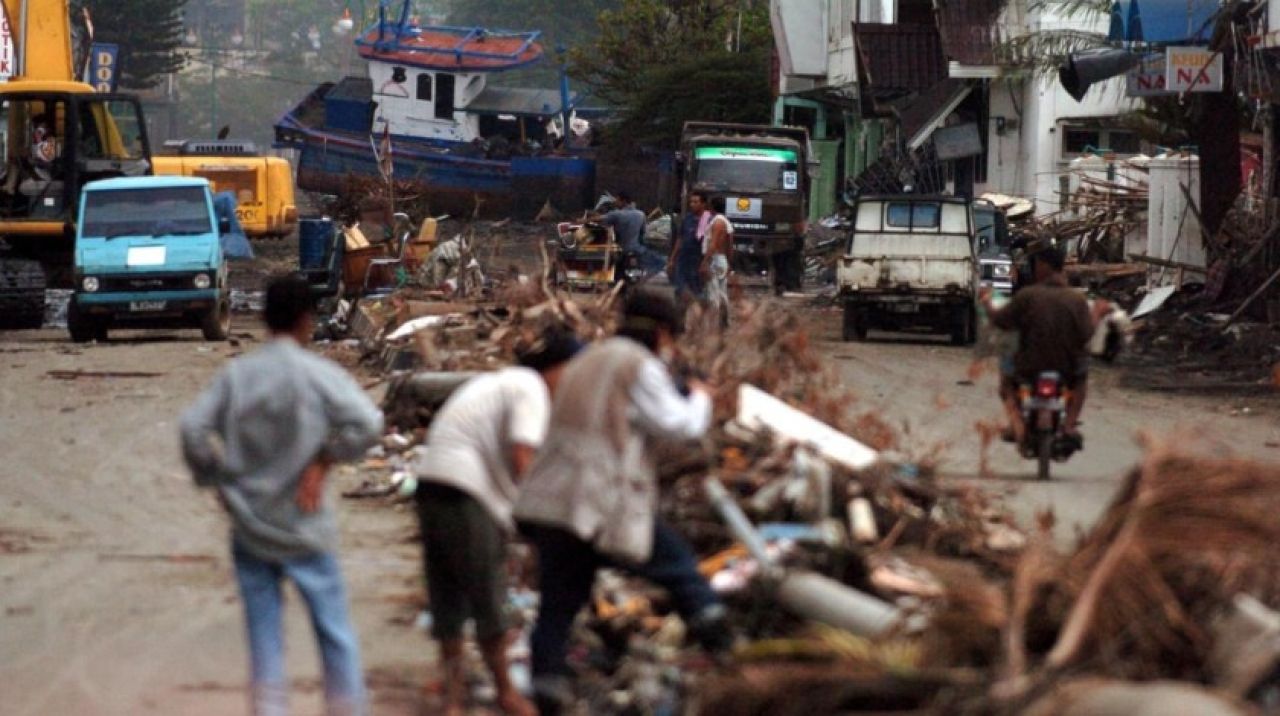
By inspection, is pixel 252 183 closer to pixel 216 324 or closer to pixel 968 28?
pixel 216 324

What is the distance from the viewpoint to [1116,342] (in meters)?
14.3

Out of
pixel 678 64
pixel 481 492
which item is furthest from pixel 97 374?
pixel 678 64

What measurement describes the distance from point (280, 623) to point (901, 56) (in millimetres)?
40934

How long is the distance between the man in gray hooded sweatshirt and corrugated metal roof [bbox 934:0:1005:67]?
117 feet

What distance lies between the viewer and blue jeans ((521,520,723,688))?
7.46 metres

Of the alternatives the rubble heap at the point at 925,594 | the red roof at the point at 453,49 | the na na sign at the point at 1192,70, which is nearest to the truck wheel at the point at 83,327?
the na na sign at the point at 1192,70

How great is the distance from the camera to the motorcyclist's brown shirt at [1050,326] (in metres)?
14.0

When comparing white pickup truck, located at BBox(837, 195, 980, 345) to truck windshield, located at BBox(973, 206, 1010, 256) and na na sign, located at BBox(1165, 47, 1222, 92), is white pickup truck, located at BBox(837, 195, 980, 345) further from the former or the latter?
truck windshield, located at BBox(973, 206, 1010, 256)

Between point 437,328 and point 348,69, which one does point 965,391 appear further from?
point 348,69

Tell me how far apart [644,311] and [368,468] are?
7.58 metres

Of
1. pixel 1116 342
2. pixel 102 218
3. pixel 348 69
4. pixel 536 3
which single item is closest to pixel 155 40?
pixel 536 3

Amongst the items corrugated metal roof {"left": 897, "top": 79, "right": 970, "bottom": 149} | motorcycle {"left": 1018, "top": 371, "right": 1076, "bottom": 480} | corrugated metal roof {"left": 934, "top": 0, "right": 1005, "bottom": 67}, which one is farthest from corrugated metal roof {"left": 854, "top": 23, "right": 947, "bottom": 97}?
motorcycle {"left": 1018, "top": 371, "right": 1076, "bottom": 480}

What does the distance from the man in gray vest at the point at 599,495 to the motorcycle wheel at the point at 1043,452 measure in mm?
6872

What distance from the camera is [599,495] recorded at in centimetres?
728
